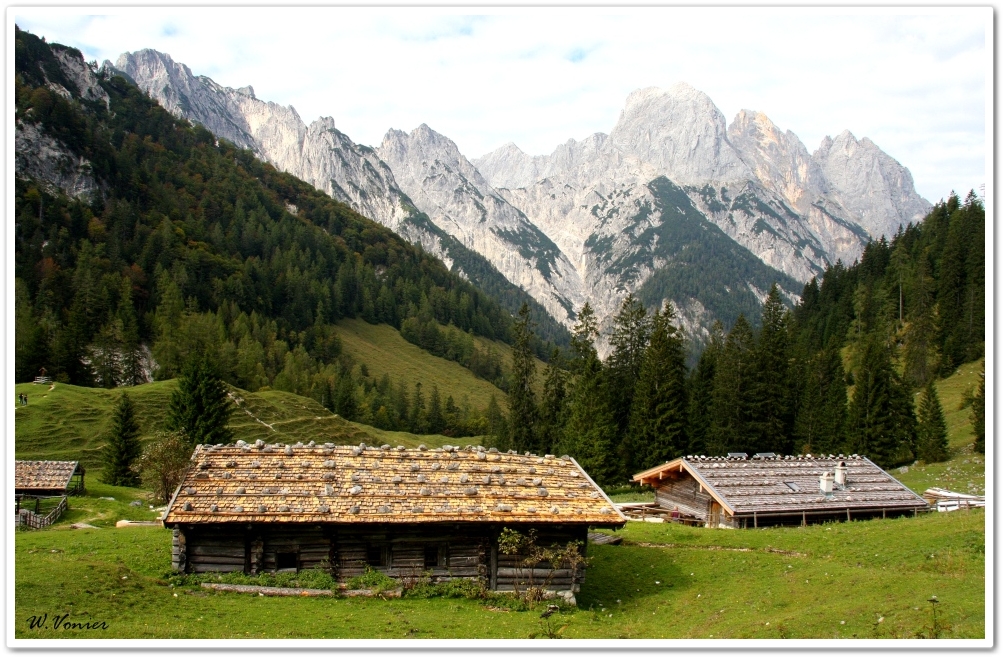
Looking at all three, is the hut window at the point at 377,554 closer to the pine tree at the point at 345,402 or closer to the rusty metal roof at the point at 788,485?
the rusty metal roof at the point at 788,485

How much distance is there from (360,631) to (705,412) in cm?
5517

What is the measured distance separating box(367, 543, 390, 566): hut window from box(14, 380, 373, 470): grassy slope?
188 ft

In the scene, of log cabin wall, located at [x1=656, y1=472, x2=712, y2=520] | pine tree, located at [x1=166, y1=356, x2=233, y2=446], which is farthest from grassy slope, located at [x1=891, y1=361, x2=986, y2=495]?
pine tree, located at [x1=166, y1=356, x2=233, y2=446]

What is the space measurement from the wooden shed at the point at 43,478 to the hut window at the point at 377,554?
31366 millimetres

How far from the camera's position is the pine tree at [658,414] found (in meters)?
61.7

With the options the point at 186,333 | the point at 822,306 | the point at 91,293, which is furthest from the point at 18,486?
the point at 822,306

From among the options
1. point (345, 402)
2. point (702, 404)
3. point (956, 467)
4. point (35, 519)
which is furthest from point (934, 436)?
point (345, 402)

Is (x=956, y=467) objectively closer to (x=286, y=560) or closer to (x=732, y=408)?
(x=732, y=408)

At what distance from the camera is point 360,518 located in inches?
871

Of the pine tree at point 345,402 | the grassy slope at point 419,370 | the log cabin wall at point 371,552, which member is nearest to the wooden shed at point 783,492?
the log cabin wall at point 371,552

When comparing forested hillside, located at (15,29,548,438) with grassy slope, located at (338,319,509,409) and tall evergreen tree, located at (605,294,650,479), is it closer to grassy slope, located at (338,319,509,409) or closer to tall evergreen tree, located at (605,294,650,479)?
grassy slope, located at (338,319,509,409)

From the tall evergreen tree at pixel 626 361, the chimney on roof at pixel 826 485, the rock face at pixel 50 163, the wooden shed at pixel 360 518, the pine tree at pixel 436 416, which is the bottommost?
the pine tree at pixel 436 416

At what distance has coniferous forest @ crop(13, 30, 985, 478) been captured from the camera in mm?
63375
